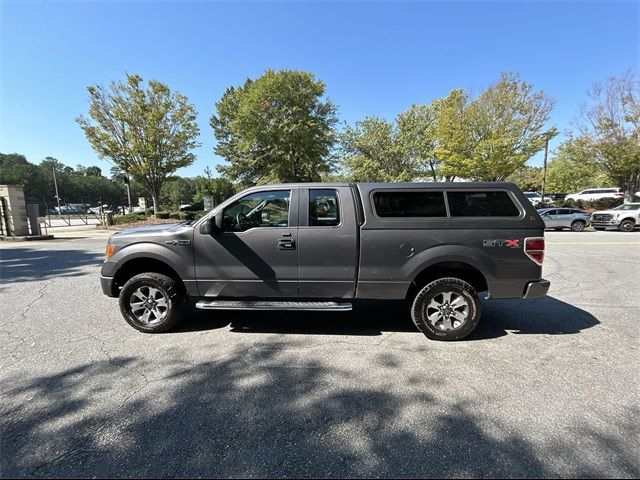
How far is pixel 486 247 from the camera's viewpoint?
3.70 meters

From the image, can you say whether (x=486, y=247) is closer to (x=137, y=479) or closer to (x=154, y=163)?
(x=137, y=479)

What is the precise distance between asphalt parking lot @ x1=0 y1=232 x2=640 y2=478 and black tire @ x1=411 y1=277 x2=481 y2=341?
0.16 metres

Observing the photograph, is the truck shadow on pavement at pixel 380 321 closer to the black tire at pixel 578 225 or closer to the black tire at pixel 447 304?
the black tire at pixel 447 304

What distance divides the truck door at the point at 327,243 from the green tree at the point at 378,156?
25.9m

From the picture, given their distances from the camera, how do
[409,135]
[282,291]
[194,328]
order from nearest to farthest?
[282,291]
[194,328]
[409,135]

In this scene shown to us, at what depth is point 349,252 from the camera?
3.79 m

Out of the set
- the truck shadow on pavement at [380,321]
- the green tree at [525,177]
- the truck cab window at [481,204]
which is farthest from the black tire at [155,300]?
the green tree at [525,177]

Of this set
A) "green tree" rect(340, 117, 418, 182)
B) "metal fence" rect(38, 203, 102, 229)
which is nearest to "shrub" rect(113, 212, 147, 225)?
"metal fence" rect(38, 203, 102, 229)

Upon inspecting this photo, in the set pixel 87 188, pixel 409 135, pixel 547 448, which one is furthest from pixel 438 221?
pixel 87 188

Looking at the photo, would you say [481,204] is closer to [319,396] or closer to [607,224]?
[319,396]

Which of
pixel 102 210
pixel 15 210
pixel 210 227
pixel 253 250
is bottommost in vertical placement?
pixel 253 250

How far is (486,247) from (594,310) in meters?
2.76

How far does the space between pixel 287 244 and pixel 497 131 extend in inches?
876

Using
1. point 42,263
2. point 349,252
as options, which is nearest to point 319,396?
point 349,252
